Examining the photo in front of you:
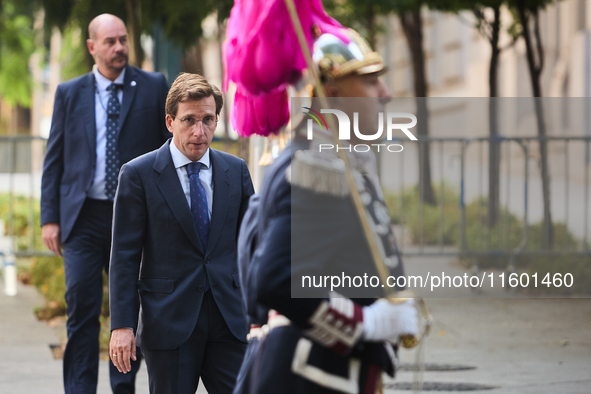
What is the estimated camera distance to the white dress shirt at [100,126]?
5.50 metres

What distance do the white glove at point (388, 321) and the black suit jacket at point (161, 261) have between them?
5.62 feet

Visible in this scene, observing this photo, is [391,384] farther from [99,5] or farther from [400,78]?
[400,78]

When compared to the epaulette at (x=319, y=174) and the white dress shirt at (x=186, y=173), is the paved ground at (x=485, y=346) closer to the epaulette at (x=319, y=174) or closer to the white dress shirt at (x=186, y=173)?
the white dress shirt at (x=186, y=173)

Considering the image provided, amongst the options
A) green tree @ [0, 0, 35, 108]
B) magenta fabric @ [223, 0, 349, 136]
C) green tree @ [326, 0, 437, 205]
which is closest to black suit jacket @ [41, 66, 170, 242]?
magenta fabric @ [223, 0, 349, 136]

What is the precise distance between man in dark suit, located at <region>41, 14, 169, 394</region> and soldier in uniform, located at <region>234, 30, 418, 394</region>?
3030 mm

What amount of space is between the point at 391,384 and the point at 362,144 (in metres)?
4.47

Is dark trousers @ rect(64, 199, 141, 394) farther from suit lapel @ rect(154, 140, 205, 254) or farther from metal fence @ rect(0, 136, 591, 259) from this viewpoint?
metal fence @ rect(0, 136, 591, 259)

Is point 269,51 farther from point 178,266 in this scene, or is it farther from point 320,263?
point 178,266

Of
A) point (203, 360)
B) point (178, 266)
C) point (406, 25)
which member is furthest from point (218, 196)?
point (406, 25)

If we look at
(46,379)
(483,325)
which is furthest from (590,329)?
(46,379)

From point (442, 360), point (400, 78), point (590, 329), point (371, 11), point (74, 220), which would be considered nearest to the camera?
point (74, 220)

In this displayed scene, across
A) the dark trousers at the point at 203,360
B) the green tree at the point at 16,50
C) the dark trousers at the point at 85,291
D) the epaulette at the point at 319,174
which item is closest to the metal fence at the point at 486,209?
the green tree at the point at 16,50

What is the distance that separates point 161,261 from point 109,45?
1.97 meters

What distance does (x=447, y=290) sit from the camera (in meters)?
10.6
